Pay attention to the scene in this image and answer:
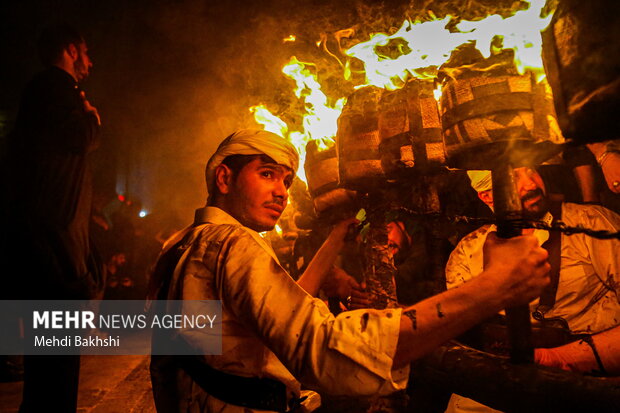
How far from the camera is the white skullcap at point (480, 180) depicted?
182 inches

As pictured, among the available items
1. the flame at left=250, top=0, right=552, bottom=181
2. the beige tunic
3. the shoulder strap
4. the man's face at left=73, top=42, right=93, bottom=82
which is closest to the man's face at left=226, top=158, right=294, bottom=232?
the flame at left=250, top=0, right=552, bottom=181

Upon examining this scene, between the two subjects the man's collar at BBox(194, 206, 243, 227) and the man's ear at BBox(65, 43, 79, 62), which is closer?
the man's collar at BBox(194, 206, 243, 227)

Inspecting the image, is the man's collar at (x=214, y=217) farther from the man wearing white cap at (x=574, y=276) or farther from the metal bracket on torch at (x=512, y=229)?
the man wearing white cap at (x=574, y=276)

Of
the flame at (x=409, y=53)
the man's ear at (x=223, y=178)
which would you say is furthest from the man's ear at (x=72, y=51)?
the man's ear at (x=223, y=178)

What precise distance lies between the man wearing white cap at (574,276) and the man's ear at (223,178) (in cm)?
297

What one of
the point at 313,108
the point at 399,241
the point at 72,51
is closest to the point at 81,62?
the point at 72,51

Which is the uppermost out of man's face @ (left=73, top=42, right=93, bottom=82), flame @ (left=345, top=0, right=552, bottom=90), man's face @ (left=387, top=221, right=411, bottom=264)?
man's face @ (left=73, top=42, right=93, bottom=82)

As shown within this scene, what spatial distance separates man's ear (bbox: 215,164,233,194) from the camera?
270cm

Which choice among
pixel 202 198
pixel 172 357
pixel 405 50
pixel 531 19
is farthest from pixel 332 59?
pixel 202 198

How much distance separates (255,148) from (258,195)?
0.40 m

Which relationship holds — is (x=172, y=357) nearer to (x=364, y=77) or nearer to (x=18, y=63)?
(x=364, y=77)

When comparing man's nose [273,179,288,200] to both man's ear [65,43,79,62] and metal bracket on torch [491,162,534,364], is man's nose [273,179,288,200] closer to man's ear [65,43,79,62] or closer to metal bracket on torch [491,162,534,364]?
metal bracket on torch [491,162,534,364]

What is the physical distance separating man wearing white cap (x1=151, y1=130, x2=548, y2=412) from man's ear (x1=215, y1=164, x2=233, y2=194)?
0.30m

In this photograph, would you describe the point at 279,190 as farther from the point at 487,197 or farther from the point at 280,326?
the point at 487,197
